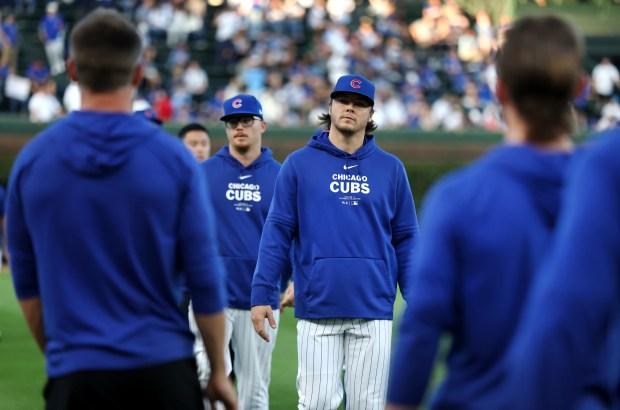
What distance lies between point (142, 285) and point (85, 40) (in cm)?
80

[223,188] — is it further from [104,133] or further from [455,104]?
[455,104]

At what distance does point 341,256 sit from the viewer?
6930 mm

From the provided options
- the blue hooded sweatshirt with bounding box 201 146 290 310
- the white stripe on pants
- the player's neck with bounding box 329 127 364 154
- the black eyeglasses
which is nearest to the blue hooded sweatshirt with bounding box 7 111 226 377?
the player's neck with bounding box 329 127 364 154

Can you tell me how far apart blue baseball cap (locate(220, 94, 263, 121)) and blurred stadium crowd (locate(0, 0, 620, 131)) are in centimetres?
1712

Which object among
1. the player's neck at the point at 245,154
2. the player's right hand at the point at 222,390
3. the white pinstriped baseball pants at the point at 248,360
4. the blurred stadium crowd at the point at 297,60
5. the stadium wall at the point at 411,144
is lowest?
the white pinstriped baseball pants at the point at 248,360

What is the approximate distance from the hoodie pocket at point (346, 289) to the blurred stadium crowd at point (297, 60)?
19127mm

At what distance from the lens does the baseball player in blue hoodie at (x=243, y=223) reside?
7.92 metres

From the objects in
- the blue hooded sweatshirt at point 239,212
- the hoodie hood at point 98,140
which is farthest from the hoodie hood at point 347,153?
the hoodie hood at point 98,140

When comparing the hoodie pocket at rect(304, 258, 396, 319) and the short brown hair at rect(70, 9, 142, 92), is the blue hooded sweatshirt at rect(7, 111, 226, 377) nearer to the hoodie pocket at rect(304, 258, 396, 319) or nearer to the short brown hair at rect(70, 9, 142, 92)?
the short brown hair at rect(70, 9, 142, 92)

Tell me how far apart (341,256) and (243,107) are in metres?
2.08

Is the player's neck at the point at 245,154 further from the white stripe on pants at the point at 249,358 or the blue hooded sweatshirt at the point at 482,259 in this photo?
the blue hooded sweatshirt at the point at 482,259

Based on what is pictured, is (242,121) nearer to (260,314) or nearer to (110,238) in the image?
(260,314)

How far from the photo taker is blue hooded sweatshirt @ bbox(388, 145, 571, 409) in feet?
9.53

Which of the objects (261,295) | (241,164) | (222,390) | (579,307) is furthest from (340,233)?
(579,307)
